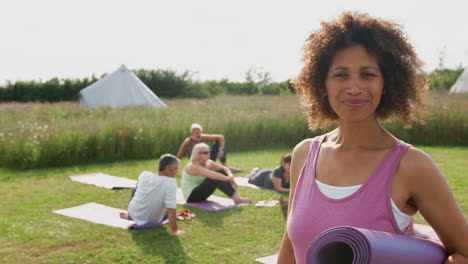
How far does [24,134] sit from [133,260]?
779cm

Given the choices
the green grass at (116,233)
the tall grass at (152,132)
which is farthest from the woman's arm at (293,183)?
the tall grass at (152,132)

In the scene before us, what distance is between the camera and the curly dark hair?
1582mm

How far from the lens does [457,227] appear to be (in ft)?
4.46

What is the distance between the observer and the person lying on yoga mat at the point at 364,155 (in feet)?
4.52

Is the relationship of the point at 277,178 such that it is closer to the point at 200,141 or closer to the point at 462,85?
the point at 200,141

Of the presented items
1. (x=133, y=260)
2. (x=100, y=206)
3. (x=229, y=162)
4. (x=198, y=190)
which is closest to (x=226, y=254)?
(x=133, y=260)

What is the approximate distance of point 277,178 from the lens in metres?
8.20

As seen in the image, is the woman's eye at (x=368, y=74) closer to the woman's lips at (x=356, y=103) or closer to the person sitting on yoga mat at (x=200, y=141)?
the woman's lips at (x=356, y=103)

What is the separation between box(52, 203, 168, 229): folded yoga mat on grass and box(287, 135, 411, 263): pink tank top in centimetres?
481

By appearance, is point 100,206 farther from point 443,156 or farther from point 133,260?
point 443,156

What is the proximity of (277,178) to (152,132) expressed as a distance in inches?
207

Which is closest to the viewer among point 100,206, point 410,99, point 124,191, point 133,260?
point 410,99

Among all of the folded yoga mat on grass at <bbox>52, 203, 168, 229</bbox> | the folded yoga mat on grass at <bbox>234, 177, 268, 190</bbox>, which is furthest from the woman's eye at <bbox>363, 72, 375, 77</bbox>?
the folded yoga mat on grass at <bbox>234, 177, 268, 190</bbox>

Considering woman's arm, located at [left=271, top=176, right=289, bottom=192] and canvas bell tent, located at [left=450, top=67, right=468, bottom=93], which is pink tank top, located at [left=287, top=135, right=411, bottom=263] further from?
canvas bell tent, located at [left=450, top=67, right=468, bottom=93]
